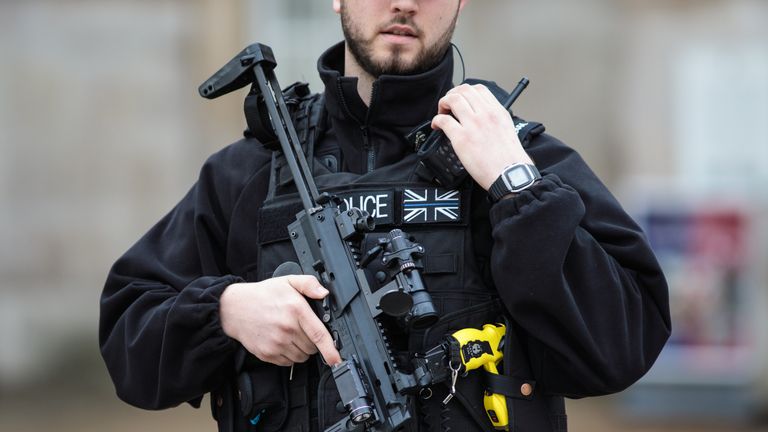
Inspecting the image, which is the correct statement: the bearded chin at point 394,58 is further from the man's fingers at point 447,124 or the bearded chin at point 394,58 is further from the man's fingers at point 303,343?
the man's fingers at point 303,343

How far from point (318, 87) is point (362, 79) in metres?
4.45

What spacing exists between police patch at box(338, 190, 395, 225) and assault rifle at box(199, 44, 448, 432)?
0.15 ft

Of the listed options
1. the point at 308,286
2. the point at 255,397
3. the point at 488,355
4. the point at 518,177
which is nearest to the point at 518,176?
the point at 518,177

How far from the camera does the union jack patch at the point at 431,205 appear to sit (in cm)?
239

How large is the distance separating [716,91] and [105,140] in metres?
4.08

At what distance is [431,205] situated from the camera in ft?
7.88

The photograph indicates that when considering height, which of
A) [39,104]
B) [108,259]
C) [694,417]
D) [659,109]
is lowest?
[694,417]

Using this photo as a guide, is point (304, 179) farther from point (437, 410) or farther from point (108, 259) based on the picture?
point (108, 259)

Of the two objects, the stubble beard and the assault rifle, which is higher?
the stubble beard

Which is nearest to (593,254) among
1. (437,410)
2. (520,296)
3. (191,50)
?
(520,296)

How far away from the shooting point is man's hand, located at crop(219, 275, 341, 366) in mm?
2293

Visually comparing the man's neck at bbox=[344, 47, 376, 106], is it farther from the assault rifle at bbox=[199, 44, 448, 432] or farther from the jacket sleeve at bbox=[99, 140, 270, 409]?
the jacket sleeve at bbox=[99, 140, 270, 409]

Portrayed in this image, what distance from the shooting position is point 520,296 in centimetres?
221

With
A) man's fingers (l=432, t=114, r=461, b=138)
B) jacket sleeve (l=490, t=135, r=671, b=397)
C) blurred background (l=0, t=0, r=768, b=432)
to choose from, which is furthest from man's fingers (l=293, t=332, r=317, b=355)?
blurred background (l=0, t=0, r=768, b=432)
